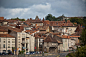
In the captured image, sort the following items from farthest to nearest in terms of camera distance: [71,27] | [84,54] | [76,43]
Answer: [71,27]
[76,43]
[84,54]

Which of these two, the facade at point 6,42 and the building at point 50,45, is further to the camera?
the building at point 50,45

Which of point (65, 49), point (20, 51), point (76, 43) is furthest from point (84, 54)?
point (76, 43)

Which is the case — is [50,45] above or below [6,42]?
below

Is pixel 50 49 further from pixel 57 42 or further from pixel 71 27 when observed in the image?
pixel 71 27

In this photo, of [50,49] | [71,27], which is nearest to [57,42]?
[50,49]

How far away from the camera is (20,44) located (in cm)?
8025

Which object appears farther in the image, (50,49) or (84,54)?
(50,49)

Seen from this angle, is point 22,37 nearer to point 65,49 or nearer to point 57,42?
point 57,42

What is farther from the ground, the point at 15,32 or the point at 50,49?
the point at 15,32

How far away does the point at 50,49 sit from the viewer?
88.2 metres

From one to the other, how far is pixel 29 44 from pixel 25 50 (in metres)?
5.53

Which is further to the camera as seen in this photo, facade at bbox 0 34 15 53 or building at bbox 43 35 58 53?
building at bbox 43 35 58 53

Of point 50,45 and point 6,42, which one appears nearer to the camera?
point 6,42

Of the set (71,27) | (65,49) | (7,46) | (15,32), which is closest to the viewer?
(7,46)
